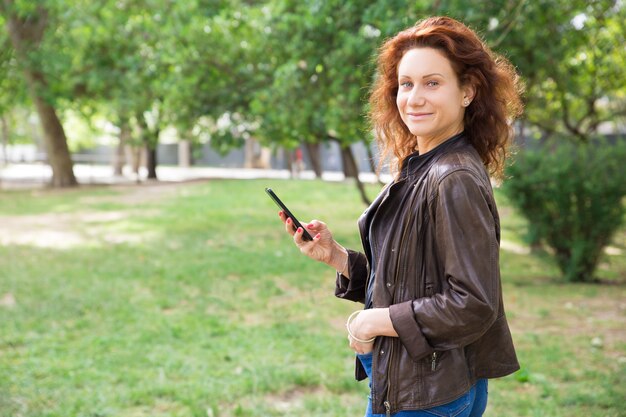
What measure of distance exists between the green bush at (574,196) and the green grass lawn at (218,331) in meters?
0.46

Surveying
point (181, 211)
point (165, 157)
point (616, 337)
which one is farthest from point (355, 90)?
point (165, 157)

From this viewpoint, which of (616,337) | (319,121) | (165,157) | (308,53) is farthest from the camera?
(165,157)

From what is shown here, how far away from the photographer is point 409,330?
1834 millimetres

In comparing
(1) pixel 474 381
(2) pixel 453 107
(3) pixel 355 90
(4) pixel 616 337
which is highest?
(3) pixel 355 90

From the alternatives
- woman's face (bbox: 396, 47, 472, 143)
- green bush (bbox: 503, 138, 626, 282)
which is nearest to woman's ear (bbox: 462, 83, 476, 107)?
woman's face (bbox: 396, 47, 472, 143)

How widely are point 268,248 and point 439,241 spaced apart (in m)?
10.0

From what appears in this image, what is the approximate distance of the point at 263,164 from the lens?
4306 centimetres

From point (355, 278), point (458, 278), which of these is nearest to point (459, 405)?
point (458, 278)

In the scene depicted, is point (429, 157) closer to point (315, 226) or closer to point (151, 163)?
point (315, 226)

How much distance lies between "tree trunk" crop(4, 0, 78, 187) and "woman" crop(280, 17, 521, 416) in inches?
762

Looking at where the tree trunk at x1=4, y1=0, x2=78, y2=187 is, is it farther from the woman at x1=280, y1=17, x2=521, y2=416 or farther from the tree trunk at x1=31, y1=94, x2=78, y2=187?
the woman at x1=280, y1=17, x2=521, y2=416

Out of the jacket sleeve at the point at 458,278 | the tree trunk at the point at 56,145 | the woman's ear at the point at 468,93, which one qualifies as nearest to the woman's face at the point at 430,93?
the woman's ear at the point at 468,93

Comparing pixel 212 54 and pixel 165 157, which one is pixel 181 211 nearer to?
pixel 212 54

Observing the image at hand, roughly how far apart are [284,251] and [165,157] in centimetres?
4332
